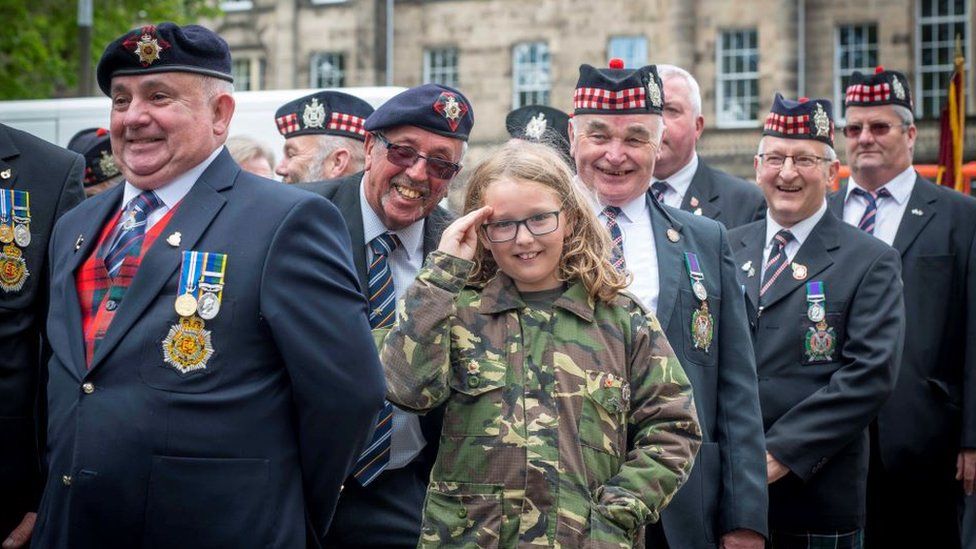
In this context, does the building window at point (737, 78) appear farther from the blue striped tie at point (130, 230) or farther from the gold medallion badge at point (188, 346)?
the gold medallion badge at point (188, 346)

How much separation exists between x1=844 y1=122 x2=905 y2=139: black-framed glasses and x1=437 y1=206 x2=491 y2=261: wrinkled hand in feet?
13.9

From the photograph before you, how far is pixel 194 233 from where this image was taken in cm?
413

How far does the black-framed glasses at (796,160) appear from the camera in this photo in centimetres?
709

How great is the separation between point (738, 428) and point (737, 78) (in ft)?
106

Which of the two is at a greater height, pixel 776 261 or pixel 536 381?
pixel 776 261

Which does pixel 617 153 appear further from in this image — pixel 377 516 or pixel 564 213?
pixel 377 516

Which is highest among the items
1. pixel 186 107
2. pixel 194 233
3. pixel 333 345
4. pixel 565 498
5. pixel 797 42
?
pixel 797 42

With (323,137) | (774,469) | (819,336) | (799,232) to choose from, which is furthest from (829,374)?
(323,137)

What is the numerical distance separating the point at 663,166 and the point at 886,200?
1.33 metres

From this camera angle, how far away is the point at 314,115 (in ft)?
26.3

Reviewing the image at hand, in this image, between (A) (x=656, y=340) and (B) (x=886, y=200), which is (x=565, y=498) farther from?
(B) (x=886, y=200)

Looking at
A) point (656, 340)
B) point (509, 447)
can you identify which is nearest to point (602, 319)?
point (656, 340)

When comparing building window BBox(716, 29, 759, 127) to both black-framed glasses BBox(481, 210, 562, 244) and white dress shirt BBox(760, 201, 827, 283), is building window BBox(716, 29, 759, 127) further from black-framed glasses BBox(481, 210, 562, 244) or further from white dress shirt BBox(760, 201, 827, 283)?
black-framed glasses BBox(481, 210, 562, 244)

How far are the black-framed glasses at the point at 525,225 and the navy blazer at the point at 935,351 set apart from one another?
12.0 ft
